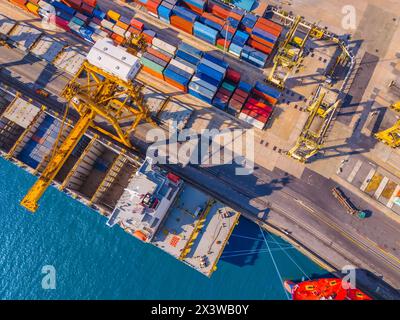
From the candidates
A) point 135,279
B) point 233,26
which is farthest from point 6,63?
point 135,279

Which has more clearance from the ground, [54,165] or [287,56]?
[287,56]

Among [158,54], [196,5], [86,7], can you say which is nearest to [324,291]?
[158,54]

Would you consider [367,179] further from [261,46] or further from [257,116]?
[261,46]

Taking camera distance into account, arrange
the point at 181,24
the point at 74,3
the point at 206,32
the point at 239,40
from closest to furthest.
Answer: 1. the point at 239,40
2. the point at 206,32
3. the point at 74,3
4. the point at 181,24

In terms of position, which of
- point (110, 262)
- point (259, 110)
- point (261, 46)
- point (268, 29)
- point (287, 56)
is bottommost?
point (110, 262)

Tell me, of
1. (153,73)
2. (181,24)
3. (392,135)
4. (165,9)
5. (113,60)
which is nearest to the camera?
(113,60)
